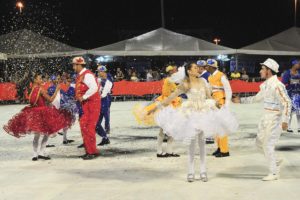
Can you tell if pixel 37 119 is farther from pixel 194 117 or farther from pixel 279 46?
pixel 279 46

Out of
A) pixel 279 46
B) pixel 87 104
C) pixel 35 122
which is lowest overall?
pixel 35 122

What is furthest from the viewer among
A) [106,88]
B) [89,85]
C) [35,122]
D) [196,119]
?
[106,88]

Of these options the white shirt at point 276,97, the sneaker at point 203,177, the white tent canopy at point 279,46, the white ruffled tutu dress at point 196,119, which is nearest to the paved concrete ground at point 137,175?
the sneaker at point 203,177

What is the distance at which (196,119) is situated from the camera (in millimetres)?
6242

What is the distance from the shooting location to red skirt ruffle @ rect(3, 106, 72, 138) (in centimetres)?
844

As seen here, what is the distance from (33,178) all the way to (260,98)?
3.89 meters

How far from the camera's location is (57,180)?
22.4 ft

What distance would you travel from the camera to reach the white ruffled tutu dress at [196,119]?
6.22 metres

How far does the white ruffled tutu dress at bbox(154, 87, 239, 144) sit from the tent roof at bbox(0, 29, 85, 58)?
22.2 meters

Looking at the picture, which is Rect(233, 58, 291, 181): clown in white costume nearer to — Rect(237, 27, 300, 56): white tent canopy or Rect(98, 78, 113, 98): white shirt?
Rect(98, 78, 113, 98): white shirt

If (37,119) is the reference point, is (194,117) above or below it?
above

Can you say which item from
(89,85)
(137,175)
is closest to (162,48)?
(89,85)

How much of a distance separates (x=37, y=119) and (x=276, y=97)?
4.59 metres

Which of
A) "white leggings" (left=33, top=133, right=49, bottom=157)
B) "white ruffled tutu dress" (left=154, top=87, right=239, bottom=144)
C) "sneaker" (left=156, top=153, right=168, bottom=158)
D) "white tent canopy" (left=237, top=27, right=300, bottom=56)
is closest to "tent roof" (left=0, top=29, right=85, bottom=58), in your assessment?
"white tent canopy" (left=237, top=27, right=300, bottom=56)
